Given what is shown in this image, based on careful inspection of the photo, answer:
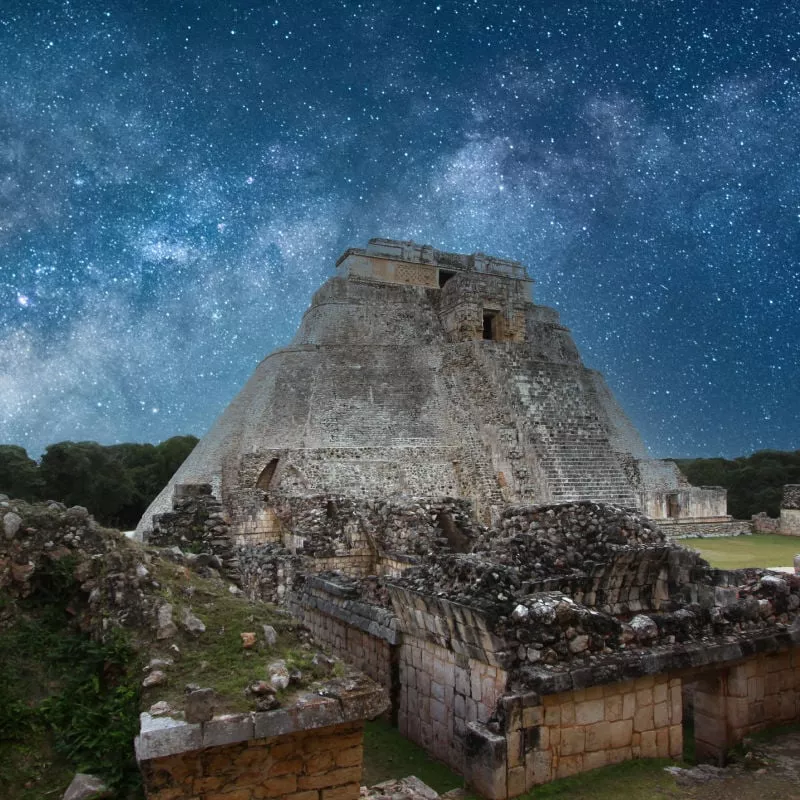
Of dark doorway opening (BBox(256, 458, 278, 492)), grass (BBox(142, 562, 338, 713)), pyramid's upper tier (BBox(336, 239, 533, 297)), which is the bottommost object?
grass (BBox(142, 562, 338, 713))

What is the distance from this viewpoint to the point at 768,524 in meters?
23.1

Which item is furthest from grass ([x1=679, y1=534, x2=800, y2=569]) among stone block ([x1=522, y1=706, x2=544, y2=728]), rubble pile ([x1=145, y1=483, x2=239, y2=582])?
stone block ([x1=522, y1=706, x2=544, y2=728])

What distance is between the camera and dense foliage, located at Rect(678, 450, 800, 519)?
32.8 meters

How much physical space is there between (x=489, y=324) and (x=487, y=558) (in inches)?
943

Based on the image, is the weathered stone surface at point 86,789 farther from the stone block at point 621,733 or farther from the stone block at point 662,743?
the stone block at point 662,743

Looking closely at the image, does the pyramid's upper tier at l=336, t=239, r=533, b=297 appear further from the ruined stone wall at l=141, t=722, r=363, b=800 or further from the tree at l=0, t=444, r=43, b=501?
the ruined stone wall at l=141, t=722, r=363, b=800

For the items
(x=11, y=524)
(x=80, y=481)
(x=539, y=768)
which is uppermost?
(x=80, y=481)

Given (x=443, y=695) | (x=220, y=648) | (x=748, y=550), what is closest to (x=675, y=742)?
(x=443, y=695)

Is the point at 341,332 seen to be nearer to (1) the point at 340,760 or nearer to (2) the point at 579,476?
(2) the point at 579,476

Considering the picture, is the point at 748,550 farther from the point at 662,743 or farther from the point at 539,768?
the point at 539,768

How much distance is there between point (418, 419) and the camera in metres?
22.0

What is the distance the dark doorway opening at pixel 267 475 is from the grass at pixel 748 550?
1154 centimetres

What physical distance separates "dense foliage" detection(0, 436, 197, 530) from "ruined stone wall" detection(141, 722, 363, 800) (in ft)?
77.9

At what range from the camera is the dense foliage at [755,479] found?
32766 millimetres
